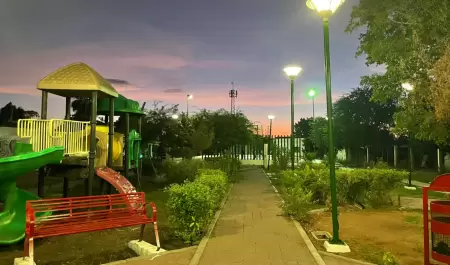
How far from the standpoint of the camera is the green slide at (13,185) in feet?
23.5

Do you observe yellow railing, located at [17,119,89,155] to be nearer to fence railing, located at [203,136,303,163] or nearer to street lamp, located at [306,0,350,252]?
street lamp, located at [306,0,350,252]

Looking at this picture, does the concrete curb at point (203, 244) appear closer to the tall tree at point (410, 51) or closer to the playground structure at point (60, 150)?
the playground structure at point (60, 150)

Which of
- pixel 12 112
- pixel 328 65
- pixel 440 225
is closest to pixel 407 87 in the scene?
pixel 328 65

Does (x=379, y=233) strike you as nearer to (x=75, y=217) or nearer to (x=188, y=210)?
(x=188, y=210)

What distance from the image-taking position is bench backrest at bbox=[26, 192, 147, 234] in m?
5.51

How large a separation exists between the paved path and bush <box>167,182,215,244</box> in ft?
1.43

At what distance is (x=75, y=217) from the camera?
6.13 m

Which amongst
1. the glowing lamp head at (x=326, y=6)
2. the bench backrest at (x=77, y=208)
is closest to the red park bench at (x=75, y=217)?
the bench backrest at (x=77, y=208)

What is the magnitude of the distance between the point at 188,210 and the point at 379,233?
4.58 metres

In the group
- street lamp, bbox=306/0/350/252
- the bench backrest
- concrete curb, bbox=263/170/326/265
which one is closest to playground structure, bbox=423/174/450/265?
concrete curb, bbox=263/170/326/265

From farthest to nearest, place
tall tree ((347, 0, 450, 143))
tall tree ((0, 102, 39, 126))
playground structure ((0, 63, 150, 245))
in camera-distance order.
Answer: tall tree ((0, 102, 39, 126))
tall tree ((347, 0, 450, 143))
playground structure ((0, 63, 150, 245))

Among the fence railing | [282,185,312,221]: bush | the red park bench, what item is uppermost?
the fence railing

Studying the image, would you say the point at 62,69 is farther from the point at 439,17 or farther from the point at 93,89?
the point at 439,17

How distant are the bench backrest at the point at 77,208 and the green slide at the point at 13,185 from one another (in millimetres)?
1268
